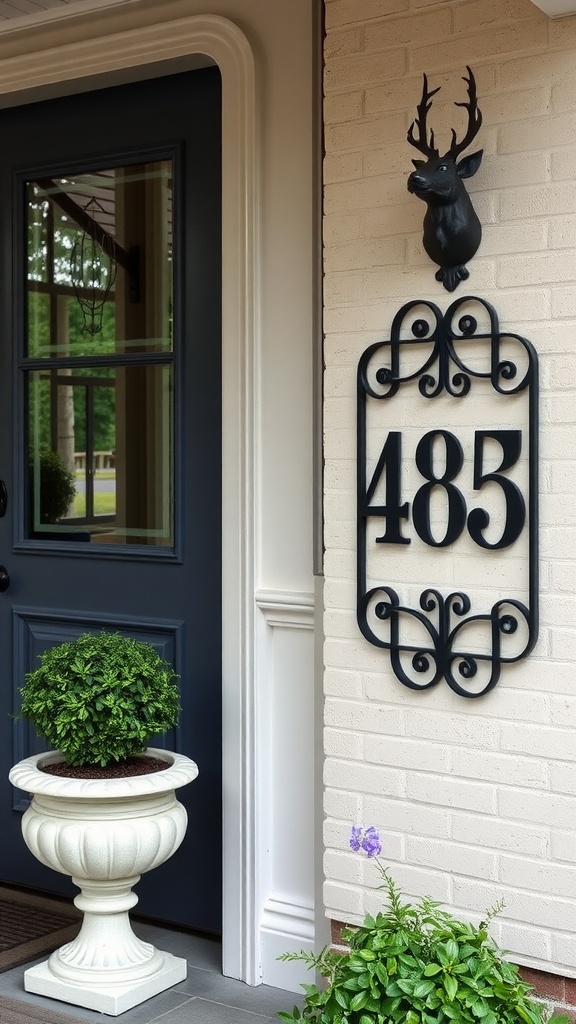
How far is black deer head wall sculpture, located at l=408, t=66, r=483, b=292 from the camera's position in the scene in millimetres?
2080

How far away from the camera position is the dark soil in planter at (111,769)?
8.59 ft

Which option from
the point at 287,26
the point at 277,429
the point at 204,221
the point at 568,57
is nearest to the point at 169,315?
the point at 204,221

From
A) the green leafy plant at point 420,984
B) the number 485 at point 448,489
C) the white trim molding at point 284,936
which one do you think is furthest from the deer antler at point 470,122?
the white trim molding at point 284,936

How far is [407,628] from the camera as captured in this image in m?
→ 2.30

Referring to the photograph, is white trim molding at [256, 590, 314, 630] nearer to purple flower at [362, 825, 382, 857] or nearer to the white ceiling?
purple flower at [362, 825, 382, 857]

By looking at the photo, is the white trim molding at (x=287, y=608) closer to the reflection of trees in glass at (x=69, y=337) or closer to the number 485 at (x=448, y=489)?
the number 485 at (x=448, y=489)

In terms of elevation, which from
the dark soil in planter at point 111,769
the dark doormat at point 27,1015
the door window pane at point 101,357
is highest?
the door window pane at point 101,357

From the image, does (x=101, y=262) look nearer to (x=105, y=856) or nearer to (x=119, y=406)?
(x=119, y=406)

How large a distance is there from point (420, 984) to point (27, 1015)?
3.76 feet

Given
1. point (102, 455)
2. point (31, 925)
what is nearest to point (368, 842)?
point (31, 925)

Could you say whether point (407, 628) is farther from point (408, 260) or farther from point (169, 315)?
point (169, 315)

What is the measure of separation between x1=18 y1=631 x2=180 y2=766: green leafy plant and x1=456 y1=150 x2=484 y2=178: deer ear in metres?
1.26

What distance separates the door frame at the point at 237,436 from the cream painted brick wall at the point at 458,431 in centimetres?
38

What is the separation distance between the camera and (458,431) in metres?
2.22
